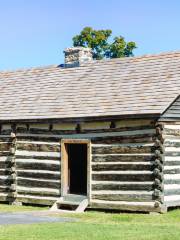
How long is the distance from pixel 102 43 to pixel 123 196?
30.5m

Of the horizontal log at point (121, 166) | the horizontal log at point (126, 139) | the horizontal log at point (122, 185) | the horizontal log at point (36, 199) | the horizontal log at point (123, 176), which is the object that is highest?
the horizontal log at point (126, 139)

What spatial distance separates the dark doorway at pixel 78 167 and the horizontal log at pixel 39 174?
1.29 m

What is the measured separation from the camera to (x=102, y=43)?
47188 millimetres

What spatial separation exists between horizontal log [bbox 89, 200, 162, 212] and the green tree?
29.6 metres

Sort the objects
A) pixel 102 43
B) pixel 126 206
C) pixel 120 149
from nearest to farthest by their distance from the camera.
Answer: pixel 126 206 → pixel 120 149 → pixel 102 43

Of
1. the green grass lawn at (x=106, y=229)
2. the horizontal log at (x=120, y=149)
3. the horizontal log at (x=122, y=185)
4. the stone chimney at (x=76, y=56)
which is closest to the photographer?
the green grass lawn at (x=106, y=229)

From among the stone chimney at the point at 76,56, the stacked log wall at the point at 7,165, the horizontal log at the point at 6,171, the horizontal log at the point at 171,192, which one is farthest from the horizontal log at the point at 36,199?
the stone chimney at the point at 76,56

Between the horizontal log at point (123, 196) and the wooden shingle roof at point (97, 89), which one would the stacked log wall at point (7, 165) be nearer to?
the wooden shingle roof at point (97, 89)

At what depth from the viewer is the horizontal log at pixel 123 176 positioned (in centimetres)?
1731

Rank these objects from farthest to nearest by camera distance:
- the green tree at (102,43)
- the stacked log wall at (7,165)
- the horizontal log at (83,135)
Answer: the green tree at (102,43) < the stacked log wall at (7,165) < the horizontal log at (83,135)

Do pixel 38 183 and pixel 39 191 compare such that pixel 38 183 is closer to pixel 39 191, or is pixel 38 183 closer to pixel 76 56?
pixel 39 191

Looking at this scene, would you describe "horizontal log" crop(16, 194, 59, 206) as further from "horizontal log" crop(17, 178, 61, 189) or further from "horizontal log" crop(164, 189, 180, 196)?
"horizontal log" crop(164, 189, 180, 196)

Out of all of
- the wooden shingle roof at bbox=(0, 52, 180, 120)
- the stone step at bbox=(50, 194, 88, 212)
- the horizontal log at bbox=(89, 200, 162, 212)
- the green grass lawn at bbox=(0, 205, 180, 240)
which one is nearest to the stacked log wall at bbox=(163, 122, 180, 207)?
the horizontal log at bbox=(89, 200, 162, 212)

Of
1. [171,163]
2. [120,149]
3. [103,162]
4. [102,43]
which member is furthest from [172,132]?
[102,43]
